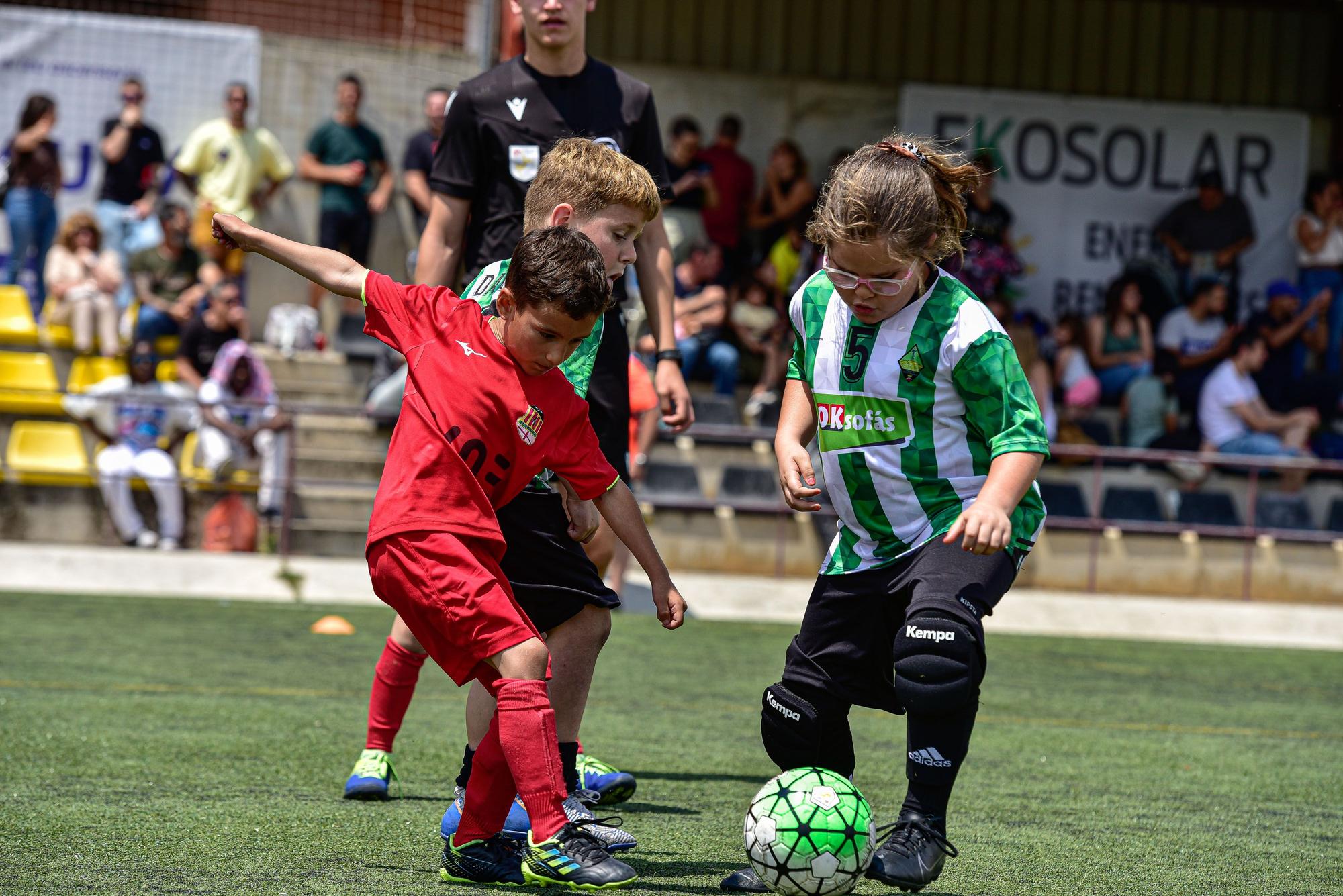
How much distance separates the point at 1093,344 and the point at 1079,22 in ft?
13.5

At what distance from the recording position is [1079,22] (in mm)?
16047

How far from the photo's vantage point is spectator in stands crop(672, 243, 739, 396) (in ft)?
41.4

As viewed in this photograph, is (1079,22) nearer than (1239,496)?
No

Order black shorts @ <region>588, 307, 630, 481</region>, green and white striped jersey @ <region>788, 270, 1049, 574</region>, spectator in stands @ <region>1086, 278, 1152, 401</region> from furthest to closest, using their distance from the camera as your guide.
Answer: spectator in stands @ <region>1086, 278, 1152, 401</region> < black shorts @ <region>588, 307, 630, 481</region> < green and white striped jersey @ <region>788, 270, 1049, 574</region>

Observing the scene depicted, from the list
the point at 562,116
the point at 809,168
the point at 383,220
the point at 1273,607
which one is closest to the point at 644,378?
the point at 562,116

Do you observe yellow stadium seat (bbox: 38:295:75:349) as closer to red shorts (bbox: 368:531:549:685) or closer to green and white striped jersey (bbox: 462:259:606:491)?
green and white striped jersey (bbox: 462:259:606:491)

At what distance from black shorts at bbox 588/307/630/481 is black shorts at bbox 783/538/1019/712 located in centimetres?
74

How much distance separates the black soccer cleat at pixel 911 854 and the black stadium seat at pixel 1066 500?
8792 mm

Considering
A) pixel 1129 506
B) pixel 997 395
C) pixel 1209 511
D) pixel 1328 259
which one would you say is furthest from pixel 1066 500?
pixel 997 395

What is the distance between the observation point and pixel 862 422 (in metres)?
3.50

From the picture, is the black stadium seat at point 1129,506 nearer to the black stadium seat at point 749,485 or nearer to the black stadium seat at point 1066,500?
the black stadium seat at point 1066,500

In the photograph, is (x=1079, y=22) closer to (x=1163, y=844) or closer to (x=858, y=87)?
(x=858, y=87)

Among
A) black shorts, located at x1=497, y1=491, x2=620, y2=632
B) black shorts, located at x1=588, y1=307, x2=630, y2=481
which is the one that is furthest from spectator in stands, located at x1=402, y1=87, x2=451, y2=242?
black shorts, located at x1=497, y1=491, x2=620, y2=632

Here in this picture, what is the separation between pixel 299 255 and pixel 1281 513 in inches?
398
